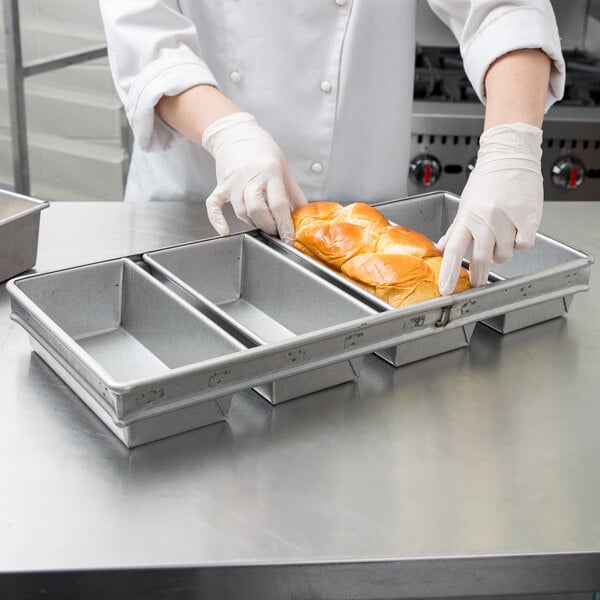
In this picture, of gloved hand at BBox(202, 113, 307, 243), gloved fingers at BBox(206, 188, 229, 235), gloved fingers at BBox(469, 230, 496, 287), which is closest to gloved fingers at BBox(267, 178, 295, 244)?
gloved hand at BBox(202, 113, 307, 243)

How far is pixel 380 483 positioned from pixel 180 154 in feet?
3.89

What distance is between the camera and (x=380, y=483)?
119 cm

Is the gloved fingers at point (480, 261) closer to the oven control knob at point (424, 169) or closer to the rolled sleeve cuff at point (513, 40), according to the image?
the rolled sleeve cuff at point (513, 40)

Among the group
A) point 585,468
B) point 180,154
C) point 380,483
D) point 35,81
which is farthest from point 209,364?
point 35,81

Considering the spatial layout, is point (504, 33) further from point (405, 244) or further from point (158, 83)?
point (158, 83)

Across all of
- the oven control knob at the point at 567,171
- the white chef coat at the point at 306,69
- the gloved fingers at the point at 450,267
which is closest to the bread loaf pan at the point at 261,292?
the gloved fingers at the point at 450,267

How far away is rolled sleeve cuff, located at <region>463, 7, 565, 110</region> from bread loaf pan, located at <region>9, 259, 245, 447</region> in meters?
0.85

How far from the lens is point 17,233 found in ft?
5.44

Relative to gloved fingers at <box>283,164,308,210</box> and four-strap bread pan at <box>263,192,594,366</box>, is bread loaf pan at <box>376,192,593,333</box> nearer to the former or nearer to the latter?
four-strap bread pan at <box>263,192,594,366</box>

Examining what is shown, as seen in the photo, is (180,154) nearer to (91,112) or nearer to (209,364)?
(209,364)

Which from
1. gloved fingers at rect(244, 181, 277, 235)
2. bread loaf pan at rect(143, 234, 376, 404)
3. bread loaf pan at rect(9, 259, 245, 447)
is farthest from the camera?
gloved fingers at rect(244, 181, 277, 235)

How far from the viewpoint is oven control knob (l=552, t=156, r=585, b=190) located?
122 inches

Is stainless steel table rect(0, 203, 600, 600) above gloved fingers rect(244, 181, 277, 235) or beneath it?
beneath

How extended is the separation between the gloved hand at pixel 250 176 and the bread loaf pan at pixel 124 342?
0.88 ft
